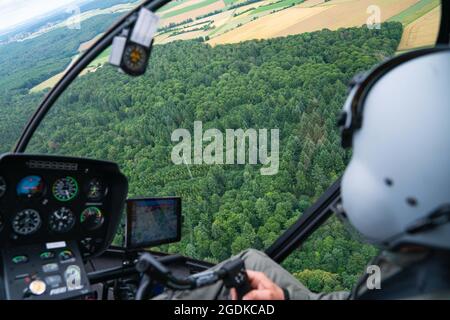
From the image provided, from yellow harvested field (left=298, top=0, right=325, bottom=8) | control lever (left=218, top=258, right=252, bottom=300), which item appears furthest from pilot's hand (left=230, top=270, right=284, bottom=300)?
yellow harvested field (left=298, top=0, right=325, bottom=8)

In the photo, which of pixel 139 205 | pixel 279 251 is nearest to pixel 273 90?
pixel 279 251

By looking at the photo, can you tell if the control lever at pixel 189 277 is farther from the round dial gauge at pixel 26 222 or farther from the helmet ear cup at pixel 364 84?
the round dial gauge at pixel 26 222

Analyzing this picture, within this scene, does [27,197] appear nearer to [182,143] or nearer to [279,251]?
[279,251]

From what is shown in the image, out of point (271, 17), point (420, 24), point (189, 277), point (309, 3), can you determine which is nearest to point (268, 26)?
point (271, 17)

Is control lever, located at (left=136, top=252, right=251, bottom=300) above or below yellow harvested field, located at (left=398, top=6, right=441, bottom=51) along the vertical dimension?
below

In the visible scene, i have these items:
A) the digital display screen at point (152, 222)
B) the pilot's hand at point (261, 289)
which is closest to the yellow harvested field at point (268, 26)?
the digital display screen at point (152, 222)

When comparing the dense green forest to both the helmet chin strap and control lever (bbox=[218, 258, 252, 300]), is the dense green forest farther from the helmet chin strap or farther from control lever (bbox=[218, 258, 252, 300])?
the helmet chin strap

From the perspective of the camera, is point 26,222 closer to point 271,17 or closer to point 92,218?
point 92,218
